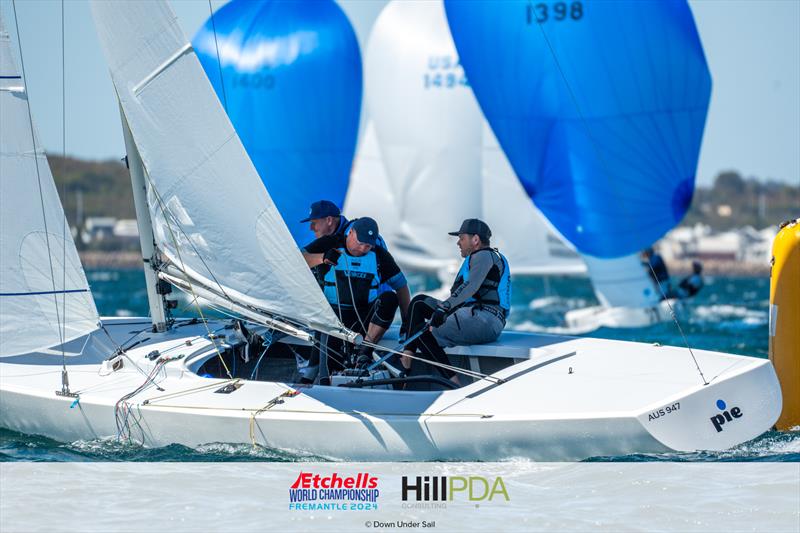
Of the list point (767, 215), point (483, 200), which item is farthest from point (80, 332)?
point (767, 215)

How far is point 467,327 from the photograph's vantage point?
216 inches

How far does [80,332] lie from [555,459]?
2.72 meters

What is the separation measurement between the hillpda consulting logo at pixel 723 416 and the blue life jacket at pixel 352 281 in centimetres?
178

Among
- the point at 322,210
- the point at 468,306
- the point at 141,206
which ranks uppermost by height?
the point at 141,206

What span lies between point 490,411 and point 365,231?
1.17 m

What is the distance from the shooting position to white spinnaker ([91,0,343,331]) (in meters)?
5.10

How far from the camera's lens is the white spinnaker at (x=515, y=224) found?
15.5 metres

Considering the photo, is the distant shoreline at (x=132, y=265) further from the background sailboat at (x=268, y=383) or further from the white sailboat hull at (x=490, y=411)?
the white sailboat hull at (x=490, y=411)

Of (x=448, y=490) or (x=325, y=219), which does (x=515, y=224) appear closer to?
(x=325, y=219)

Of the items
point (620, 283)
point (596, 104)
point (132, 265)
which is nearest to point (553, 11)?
point (596, 104)

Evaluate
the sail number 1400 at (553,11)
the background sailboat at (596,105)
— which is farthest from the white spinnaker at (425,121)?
the sail number 1400 at (553,11)

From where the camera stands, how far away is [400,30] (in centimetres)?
1595

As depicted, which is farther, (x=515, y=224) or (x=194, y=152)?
(x=515, y=224)

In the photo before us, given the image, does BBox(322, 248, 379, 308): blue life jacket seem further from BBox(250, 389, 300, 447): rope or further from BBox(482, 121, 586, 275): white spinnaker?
BBox(482, 121, 586, 275): white spinnaker
